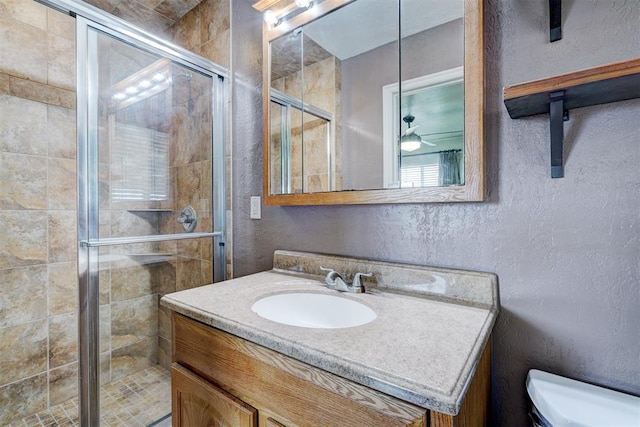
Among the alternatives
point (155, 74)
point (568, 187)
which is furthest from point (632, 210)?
point (155, 74)

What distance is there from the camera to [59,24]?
1739 mm

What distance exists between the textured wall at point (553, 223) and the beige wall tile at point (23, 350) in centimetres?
206

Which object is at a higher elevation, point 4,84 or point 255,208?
point 4,84

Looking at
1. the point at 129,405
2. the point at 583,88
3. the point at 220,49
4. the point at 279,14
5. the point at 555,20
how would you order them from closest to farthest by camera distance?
the point at 583,88 → the point at 555,20 → the point at 279,14 → the point at 129,405 → the point at 220,49

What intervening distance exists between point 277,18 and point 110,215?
1148 millimetres

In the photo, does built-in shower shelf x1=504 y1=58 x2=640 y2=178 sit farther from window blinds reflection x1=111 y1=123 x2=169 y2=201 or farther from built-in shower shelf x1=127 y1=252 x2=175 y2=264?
built-in shower shelf x1=127 y1=252 x2=175 y2=264

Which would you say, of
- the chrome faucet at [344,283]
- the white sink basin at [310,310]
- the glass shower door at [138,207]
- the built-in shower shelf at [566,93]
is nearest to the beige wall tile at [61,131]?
the glass shower door at [138,207]

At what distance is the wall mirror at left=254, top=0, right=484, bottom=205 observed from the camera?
92 centimetres

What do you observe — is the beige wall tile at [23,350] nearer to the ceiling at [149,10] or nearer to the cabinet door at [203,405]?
the cabinet door at [203,405]

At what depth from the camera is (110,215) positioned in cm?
127

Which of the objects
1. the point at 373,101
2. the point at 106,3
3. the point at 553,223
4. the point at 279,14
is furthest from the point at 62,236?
the point at 553,223

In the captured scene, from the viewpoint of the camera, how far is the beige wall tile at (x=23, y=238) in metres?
1.58

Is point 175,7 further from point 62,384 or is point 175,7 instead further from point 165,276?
point 62,384

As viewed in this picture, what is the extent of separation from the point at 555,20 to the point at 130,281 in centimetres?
199
